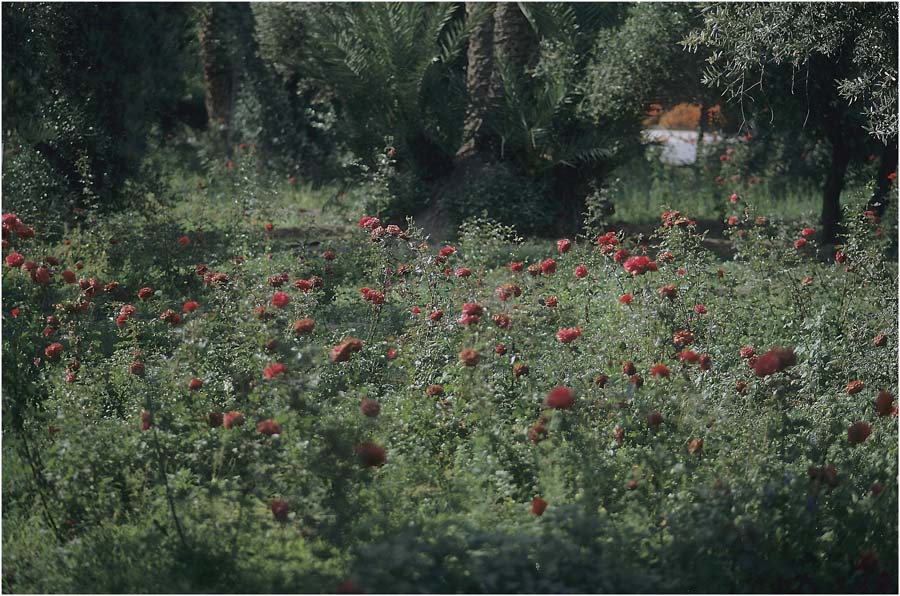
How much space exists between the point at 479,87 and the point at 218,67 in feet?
21.7

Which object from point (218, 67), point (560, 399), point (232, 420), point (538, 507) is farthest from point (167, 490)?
point (218, 67)

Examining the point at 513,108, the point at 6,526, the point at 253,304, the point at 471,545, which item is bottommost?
the point at 6,526

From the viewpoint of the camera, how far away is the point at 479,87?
11508mm

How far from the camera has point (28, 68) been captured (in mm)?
7043

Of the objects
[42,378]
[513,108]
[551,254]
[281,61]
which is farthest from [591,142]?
[42,378]

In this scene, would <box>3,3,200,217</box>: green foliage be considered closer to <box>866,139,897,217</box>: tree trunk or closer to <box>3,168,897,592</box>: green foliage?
<box>3,168,897,592</box>: green foliage

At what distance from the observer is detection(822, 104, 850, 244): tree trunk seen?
10.2 metres

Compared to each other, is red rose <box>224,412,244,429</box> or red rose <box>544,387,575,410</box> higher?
red rose <box>544,387,575,410</box>

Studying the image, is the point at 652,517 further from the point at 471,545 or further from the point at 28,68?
the point at 28,68

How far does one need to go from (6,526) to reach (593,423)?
7.62ft

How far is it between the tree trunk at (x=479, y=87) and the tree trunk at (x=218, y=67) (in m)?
5.65

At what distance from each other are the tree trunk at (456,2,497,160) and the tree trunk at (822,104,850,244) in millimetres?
3673

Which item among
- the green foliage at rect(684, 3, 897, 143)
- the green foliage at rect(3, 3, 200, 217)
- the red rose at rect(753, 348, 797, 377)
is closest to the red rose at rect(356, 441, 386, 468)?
the red rose at rect(753, 348, 797, 377)

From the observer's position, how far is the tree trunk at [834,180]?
10.2 m
